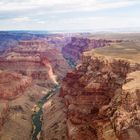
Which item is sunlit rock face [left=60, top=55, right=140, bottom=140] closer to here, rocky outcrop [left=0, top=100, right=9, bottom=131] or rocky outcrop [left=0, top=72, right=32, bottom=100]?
rocky outcrop [left=0, top=100, right=9, bottom=131]

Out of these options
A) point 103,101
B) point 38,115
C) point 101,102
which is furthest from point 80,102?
point 38,115

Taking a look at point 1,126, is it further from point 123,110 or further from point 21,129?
point 123,110

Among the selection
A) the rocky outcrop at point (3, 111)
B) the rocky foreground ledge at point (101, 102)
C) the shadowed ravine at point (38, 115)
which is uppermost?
the rocky foreground ledge at point (101, 102)

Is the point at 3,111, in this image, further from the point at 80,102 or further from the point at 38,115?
the point at 80,102

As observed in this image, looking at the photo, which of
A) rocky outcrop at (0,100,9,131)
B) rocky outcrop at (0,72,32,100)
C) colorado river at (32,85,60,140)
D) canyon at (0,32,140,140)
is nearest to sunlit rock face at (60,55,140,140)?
canyon at (0,32,140,140)

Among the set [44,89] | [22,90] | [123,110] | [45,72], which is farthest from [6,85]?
[123,110]

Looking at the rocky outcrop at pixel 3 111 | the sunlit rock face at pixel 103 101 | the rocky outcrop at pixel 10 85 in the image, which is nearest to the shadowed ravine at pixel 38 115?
the rocky outcrop at pixel 3 111

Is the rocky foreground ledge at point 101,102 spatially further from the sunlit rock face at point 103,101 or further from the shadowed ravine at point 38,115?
the shadowed ravine at point 38,115
